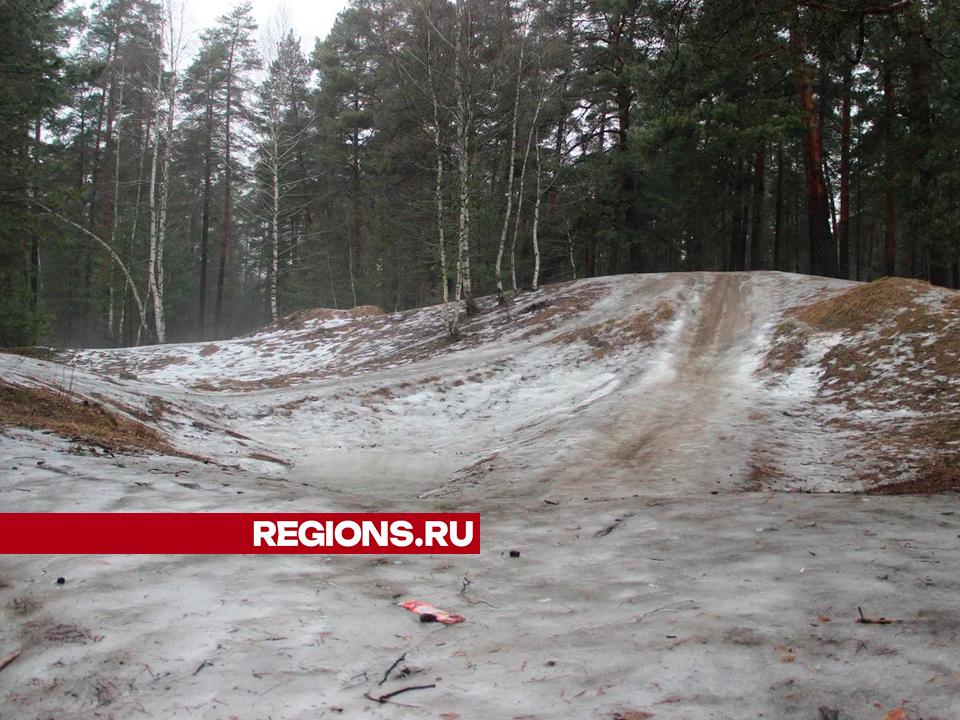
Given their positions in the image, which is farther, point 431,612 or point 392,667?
point 431,612

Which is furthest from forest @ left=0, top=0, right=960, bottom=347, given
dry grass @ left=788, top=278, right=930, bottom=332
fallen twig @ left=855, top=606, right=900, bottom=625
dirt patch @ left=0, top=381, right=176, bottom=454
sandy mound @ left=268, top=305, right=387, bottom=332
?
dirt patch @ left=0, top=381, right=176, bottom=454

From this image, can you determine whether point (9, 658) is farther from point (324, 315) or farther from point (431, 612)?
point (324, 315)

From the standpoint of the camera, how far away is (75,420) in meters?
7.10

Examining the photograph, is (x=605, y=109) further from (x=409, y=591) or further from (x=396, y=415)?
(x=409, y=591)

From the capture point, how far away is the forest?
588 inches

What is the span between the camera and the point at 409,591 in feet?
10.5

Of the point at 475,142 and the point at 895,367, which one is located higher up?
the point at 475,142

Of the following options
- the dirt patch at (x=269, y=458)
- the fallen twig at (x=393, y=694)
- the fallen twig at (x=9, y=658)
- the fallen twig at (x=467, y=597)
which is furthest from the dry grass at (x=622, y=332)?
the fallen twig at (x=9, y=658)

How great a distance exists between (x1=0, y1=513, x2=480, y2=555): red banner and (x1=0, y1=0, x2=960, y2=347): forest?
6018mm

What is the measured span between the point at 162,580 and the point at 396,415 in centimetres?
806

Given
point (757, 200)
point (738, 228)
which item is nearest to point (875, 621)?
Answer: point (757, 200)

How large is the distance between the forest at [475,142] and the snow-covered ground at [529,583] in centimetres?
460

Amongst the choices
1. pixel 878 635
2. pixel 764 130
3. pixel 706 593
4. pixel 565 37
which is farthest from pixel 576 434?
pixel 565 37

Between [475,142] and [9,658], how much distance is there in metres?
17.1
